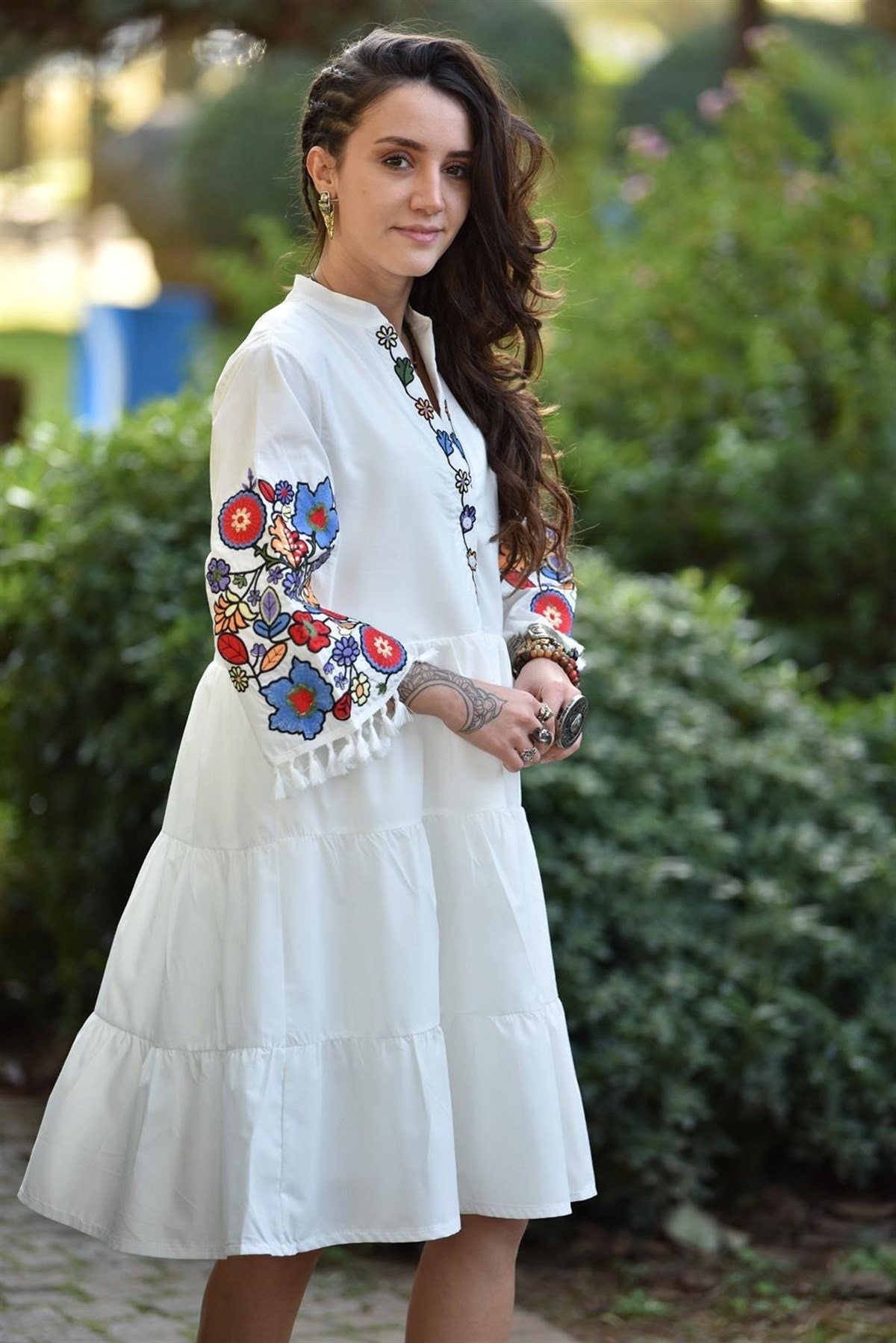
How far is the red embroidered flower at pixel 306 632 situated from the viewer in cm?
199

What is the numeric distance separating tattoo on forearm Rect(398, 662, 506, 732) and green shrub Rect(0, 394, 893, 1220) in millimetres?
1324

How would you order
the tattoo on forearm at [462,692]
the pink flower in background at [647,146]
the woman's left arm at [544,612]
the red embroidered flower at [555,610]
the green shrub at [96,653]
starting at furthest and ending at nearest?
the pink flower in background at [647,146], the green shrub at [96,653], the red embroidered flower at [555,610], the woman's left arm at [544,612], the tattoo on forearm at [462,692]

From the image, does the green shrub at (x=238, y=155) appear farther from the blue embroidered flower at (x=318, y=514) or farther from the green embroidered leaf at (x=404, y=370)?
the blue embroidered flower at (x=318, y=514)

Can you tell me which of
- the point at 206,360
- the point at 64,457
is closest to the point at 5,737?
the point at 64,457

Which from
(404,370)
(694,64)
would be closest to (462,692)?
(404,370)

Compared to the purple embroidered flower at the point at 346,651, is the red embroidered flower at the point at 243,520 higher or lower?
higher

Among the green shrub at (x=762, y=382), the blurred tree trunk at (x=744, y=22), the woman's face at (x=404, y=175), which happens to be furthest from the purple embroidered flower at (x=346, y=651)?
the blurred tree trunk at (x=744, y=22)

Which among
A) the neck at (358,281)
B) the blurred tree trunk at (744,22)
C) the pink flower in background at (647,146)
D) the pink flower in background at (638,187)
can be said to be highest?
the blurred tree trunk at (744,22)

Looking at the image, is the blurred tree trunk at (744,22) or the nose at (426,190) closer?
the nose at (426,190)

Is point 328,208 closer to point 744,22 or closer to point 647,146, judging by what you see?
point 647,146

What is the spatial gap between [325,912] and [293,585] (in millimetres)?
405

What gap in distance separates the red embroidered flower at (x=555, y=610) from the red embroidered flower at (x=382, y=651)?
40 cm

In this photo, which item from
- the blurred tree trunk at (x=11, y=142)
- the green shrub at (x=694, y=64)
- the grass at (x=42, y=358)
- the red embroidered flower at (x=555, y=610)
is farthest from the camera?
the grass at (x=42, y=358)

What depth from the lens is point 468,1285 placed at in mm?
2160
